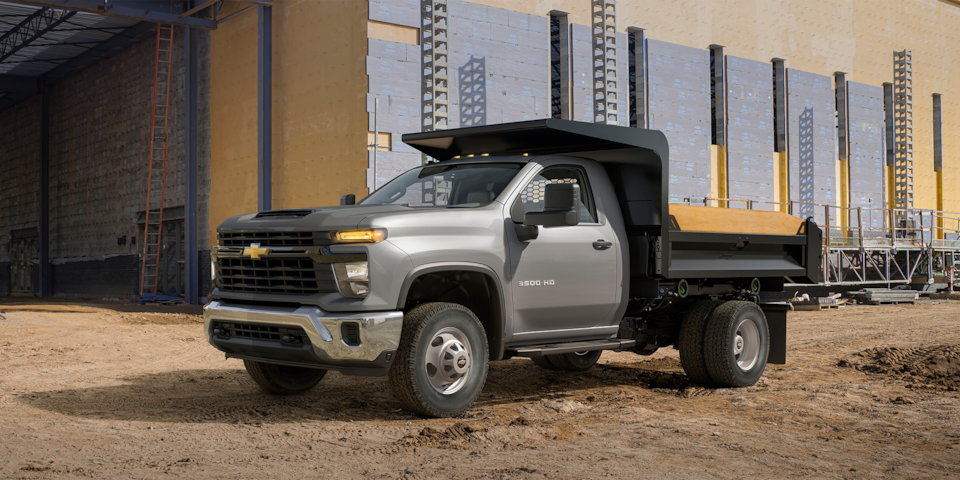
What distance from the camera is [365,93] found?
65.4 ft

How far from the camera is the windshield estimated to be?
726 centimetres

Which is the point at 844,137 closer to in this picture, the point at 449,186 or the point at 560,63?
the point at 560,63

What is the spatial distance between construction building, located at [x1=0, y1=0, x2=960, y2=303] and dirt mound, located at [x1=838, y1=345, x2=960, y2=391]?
10.6m

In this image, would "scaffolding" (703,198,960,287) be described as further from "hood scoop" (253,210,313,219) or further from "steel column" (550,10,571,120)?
"hood scoop" (253,210,313,219)

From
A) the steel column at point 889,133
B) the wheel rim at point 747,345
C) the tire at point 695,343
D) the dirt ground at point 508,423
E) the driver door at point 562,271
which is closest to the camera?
the dirt ground at point 508,423

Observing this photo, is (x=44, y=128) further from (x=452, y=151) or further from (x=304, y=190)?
(x=452, y=151)

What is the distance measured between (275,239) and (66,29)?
26729 mm

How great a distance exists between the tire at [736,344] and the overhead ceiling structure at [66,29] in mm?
17526

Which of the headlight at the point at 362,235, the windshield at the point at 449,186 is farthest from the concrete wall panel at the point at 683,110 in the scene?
the headlight at the point at 362,235

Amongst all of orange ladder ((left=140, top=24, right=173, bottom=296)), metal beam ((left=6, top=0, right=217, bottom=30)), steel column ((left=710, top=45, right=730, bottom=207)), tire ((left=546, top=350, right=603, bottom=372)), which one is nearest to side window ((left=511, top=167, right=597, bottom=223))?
tire ((left=546, top=350, right=603, bottom=372))

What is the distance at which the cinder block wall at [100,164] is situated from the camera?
27.8 m

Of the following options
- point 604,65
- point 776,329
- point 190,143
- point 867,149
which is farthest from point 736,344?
point 867,149

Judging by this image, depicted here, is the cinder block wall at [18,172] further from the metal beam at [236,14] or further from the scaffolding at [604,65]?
the scaffolding at [604,65]

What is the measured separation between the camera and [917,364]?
9648 millimetres
